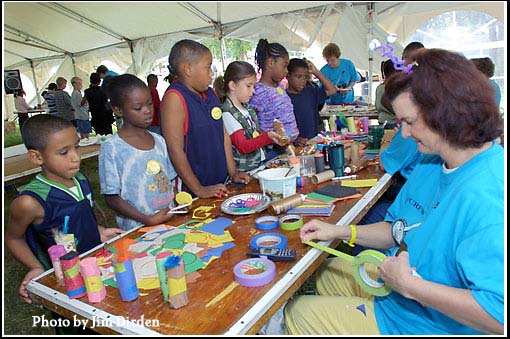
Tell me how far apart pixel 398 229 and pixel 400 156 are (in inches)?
27.0

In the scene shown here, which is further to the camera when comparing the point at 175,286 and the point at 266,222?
the point at 266,222

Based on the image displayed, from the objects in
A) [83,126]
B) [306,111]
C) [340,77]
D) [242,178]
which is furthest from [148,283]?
[83,126]

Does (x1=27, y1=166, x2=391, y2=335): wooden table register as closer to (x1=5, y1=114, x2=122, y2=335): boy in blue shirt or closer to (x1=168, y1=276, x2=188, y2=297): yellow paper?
(x1=168, y1=276, x2=188, y2=297): yellow paper

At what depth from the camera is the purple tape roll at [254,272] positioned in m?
1.09

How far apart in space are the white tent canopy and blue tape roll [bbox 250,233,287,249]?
14.7ft

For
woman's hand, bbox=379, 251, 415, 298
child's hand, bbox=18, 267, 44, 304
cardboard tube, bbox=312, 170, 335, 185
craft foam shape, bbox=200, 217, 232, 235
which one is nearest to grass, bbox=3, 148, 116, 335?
child's hand, bbox=18, 267, 44, 304

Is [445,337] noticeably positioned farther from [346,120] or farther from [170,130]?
[346,120]

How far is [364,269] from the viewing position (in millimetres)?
1256

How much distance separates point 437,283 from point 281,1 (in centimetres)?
618

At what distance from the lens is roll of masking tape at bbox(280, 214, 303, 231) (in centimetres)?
145

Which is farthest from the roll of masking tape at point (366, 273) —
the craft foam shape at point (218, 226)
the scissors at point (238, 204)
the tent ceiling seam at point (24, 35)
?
the tent ceiling seam at point (24, 35)

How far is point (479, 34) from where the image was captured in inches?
227

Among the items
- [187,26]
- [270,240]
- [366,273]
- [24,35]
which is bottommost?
[366,273]

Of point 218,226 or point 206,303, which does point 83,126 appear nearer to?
point 218,226
